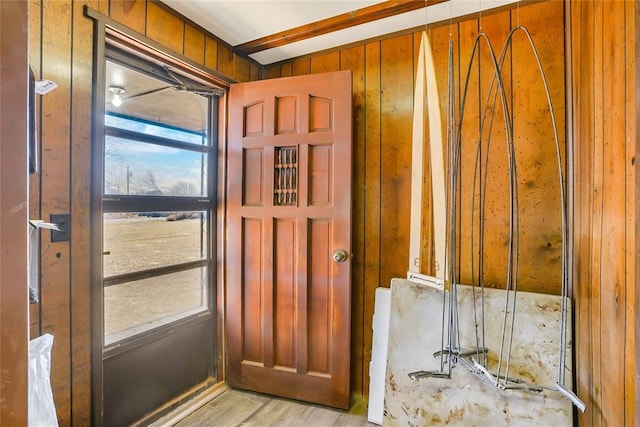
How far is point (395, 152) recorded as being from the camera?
2.03 metres

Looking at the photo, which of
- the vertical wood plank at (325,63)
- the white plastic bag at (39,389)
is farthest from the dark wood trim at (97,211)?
the vertical wood plank at (325,63)

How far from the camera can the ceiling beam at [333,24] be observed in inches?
67.5

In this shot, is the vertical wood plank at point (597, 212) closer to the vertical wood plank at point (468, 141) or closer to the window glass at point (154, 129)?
the vertical wood plank at point (468, 141)

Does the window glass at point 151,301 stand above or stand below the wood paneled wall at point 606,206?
below

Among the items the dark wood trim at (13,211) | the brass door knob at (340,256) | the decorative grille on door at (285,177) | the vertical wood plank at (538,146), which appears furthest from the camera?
the decorative grille on door at (285,177)

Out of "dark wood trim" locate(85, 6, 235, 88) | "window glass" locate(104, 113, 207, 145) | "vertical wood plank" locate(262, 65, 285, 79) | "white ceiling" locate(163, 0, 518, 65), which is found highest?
"white ceiling" locate(163, 0, 518, 65)

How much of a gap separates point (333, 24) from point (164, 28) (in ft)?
3.02

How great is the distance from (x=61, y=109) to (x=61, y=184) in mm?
313

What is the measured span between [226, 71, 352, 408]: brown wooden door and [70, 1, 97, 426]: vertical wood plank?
836 millimetres

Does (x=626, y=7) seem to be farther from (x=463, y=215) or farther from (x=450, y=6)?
(x=463, y=215)

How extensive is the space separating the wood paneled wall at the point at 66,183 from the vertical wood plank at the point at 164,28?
152 millimetres

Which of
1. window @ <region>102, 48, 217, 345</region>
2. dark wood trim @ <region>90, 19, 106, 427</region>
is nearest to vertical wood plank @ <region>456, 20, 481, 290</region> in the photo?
window @ <region>102, 48, 217, 345</region>

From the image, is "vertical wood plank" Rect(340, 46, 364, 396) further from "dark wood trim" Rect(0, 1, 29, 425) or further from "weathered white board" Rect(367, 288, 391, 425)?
"dark wood trim" Rect(0, 1, 29, 425)

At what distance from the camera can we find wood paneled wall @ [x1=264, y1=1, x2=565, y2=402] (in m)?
1.69
